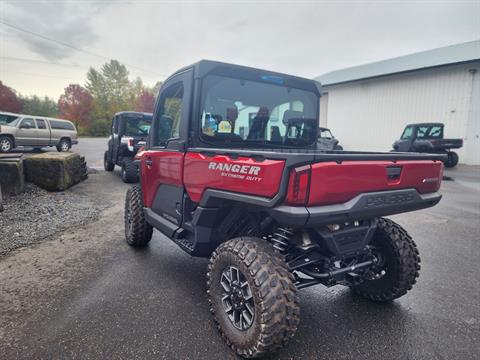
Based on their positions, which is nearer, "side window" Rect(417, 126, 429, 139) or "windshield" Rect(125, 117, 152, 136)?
"windshield" Rect(125, 117, 152, 136)

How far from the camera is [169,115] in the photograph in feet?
10.9

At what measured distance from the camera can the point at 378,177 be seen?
2.07 metres

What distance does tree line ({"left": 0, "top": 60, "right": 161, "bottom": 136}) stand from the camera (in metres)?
47.9

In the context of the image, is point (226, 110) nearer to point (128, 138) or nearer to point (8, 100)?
point (128, 138)

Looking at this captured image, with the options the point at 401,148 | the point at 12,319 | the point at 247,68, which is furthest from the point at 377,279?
the point at 401,148

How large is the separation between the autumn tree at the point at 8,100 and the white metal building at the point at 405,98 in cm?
4593

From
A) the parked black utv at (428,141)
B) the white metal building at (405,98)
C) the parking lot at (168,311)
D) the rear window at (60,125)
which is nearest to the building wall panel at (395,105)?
the white metal building at (405,98)

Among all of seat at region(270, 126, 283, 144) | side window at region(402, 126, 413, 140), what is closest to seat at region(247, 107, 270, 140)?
seat at region(270, 126, 283, 144)

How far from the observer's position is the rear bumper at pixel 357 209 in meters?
1.79

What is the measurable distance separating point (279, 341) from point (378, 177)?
1.32 meters

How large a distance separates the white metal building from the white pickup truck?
19996 mm

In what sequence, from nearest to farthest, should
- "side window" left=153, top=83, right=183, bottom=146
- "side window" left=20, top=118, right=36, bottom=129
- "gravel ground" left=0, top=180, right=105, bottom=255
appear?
1. "side window" left=153, top=83, right=183, bottom=146
2. "gravel ground" left=0, top=180, right=105, bottom=255
3. "side window" left=20, top=118, right=36, bottom=129

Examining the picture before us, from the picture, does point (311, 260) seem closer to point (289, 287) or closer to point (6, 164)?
point (289, 287)

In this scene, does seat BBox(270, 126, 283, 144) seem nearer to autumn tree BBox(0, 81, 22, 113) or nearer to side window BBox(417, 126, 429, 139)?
side window BBox(417, 126, 429, 139)
